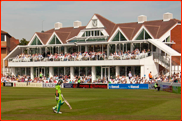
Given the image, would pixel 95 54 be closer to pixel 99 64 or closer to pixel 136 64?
pixel 99 64

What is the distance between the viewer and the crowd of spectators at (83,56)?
47.5m

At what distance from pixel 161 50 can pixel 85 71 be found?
12.7 metres

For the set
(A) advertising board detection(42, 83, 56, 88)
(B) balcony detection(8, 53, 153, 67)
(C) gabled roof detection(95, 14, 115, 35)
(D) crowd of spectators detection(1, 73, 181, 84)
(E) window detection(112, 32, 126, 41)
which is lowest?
(A) advertising board detection(42, 83, 56, 88)

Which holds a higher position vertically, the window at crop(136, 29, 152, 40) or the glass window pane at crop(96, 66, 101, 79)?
the window at crop(136, 29, 152, 40)

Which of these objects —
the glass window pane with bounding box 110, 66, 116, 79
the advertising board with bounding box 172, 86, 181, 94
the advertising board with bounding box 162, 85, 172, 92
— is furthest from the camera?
the glass window pane with bounding box 110, 66, 116, 79

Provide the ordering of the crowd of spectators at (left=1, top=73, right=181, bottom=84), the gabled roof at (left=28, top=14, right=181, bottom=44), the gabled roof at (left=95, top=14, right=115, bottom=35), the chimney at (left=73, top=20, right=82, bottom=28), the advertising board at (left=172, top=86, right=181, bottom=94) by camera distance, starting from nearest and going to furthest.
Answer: the advertising board at (left=172, top=86, right=181, bottom=94) < the crowd of spectators at (left=1, top=73, right=181, bottom=84) < the gabled roof at (left=28, top=14, right=181, bottom=44) < the gabled roof at (left=95, top=14, right=115, bottom=35) < the chimney at (left=73, top=20, right=82, bottom=28)

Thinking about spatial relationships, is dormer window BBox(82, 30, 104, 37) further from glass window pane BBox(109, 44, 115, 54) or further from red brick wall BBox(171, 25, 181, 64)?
red brick wall BBox(171, 25, 181, 64)

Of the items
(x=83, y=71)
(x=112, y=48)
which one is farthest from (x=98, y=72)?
(x=112, y=48)

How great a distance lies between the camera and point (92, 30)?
55.2 metres

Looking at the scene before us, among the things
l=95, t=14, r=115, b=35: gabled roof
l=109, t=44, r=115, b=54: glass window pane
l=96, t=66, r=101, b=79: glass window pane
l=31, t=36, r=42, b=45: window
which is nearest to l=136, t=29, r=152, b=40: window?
l=109, t=44, r=115, b=54: glass window pane

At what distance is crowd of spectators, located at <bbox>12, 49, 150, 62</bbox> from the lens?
156 ft

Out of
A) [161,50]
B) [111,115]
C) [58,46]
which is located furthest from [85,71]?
[111,115]

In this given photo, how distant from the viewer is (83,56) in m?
52.2

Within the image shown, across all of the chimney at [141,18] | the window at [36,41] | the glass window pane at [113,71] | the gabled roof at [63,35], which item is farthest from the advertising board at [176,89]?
the window at [36,41]
